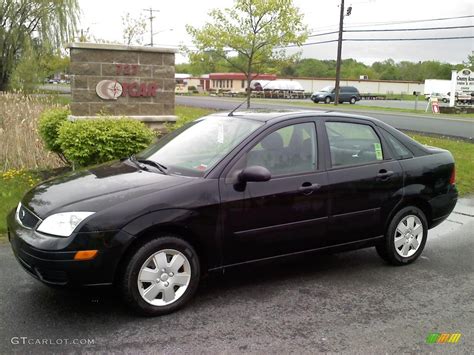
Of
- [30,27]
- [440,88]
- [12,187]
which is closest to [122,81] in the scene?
[12,187]

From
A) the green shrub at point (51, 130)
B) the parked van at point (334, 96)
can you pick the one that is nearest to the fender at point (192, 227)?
the green shrub at point (51, 130)

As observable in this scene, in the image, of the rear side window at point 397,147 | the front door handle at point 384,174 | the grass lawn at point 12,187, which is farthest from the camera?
the grass lawn at point 12,187

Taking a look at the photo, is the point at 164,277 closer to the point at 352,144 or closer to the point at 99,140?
the point at 352,144

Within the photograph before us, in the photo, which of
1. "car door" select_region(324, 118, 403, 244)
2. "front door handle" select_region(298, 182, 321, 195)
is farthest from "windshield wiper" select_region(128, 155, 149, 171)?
"car door" select_region(324, 118, 403, 244)

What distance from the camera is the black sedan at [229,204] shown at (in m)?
3.58

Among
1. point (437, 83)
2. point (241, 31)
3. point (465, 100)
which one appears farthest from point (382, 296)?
point (437, 83)

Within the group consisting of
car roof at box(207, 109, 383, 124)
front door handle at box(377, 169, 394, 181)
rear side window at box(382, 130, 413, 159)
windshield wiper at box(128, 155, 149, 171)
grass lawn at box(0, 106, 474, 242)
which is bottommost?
grass lawn at box(0, 106, 474, 242)

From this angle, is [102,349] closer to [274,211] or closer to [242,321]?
[242,321]

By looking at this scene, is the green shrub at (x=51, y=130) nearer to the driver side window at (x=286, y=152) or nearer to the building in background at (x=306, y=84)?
the driver side window at (x=286, y=152)

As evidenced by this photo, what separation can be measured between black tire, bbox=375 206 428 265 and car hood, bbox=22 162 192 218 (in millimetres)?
2193

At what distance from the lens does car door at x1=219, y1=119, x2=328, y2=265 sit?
4.07 m

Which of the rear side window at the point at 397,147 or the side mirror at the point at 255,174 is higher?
the rear side window at the point at 397,147

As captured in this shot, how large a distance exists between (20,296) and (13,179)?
4231mm

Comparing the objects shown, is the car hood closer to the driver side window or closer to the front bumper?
the front bumper
